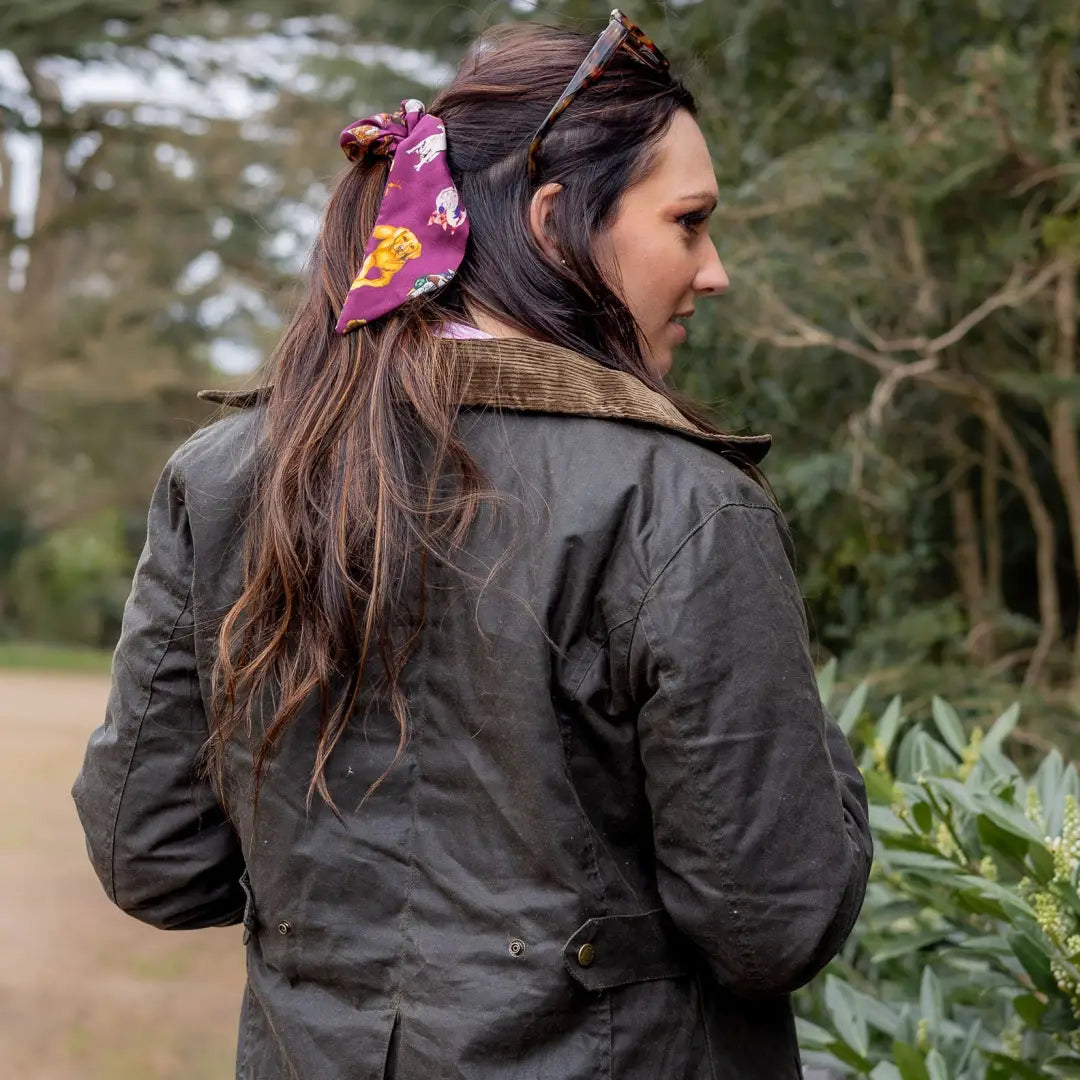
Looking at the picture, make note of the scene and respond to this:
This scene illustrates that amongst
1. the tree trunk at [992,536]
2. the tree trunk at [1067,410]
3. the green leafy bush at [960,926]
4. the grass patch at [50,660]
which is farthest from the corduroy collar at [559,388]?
the grass patch at [50,660]

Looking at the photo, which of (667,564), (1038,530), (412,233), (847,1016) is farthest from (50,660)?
(667,564)

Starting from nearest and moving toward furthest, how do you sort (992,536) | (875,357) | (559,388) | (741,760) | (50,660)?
(741,760)
(559,388)
(875,357)
(992,536)
(50,660)

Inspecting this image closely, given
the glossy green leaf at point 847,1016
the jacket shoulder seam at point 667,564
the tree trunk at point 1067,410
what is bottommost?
the glossy green leaf at point 847,1016

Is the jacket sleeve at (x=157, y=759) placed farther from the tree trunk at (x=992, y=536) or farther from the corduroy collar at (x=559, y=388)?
the tree trunk at (x=992, y=536)

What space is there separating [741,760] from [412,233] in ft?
2.01

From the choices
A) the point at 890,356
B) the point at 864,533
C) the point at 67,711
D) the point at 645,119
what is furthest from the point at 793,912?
the point at 67,711

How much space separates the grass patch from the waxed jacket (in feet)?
51.1

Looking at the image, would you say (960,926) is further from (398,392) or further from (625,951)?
(398,392)

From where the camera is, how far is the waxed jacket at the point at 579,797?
124 centimetres

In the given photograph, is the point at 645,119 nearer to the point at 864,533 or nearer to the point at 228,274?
the point at 864,533

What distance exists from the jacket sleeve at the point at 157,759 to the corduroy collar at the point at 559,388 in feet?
1.18

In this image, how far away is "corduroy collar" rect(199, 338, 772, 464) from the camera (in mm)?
1317

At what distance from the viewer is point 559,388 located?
1328 mm

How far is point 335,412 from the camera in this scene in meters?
1.37
